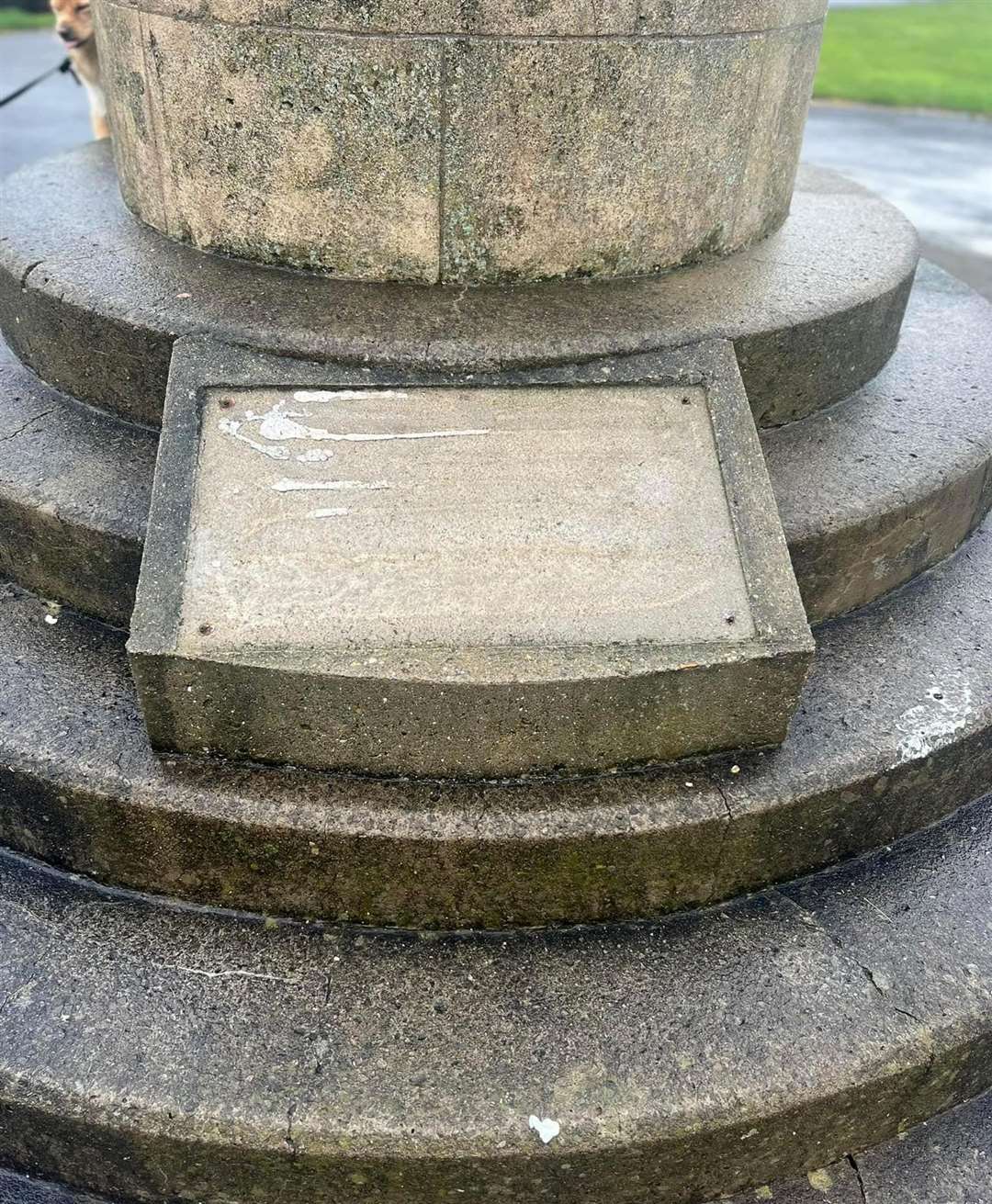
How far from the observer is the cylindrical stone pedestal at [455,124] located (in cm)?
285

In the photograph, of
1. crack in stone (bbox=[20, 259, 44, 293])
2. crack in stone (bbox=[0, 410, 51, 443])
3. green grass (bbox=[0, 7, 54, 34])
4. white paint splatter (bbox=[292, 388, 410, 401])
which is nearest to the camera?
white paint splatter (bbox=[292, 388, 410, 401])

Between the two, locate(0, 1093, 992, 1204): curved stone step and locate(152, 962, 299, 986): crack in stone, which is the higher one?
locate(152, 962, 299, 986): crack in stone

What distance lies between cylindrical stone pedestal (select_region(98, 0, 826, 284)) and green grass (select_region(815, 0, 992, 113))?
11508mm

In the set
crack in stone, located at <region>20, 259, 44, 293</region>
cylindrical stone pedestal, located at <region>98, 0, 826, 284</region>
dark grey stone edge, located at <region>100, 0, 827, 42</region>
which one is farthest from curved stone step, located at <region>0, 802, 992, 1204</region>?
dark grey stone edge, located at <region>100, 0, 827, 42</region>

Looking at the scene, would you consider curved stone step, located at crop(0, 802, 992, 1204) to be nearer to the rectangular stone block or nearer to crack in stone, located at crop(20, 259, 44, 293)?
the rectangular stone block

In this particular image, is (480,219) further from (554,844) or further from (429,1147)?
(429,1147)

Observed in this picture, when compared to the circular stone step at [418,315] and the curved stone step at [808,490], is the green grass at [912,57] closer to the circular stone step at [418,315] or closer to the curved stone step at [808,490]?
the circular stone step at [418,315]

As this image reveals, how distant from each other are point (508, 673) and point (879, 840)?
1136 millimetres

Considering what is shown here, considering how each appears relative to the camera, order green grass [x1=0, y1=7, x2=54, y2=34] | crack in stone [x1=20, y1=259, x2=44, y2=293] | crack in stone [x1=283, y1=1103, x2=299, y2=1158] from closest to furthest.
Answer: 1. crack in stone [x1=283, y1=1103, x2=299, y2=1158]
2. crack in stone [x1=20, y1=259, x2=44, y2=293]
3. green grass [x1=0, y1=7, x2=54, y2=34]

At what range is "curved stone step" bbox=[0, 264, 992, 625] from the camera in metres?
2.83

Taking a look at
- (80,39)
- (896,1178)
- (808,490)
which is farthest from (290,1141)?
(80,39)

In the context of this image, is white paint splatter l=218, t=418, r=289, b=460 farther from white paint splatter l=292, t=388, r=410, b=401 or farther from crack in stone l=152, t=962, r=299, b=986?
crack in stone l=152, t=962, r=299, b=986

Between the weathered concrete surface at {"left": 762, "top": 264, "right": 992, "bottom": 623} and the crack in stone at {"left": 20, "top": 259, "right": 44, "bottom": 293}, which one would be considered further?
the crack in stone at {"left": 20, "top": 259, "right": 44, "bottom": 293}

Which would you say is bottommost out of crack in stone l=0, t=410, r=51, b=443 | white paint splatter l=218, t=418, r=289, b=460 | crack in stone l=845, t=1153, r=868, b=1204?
crack in stone l=845, t=1153, r=868, b=1204
